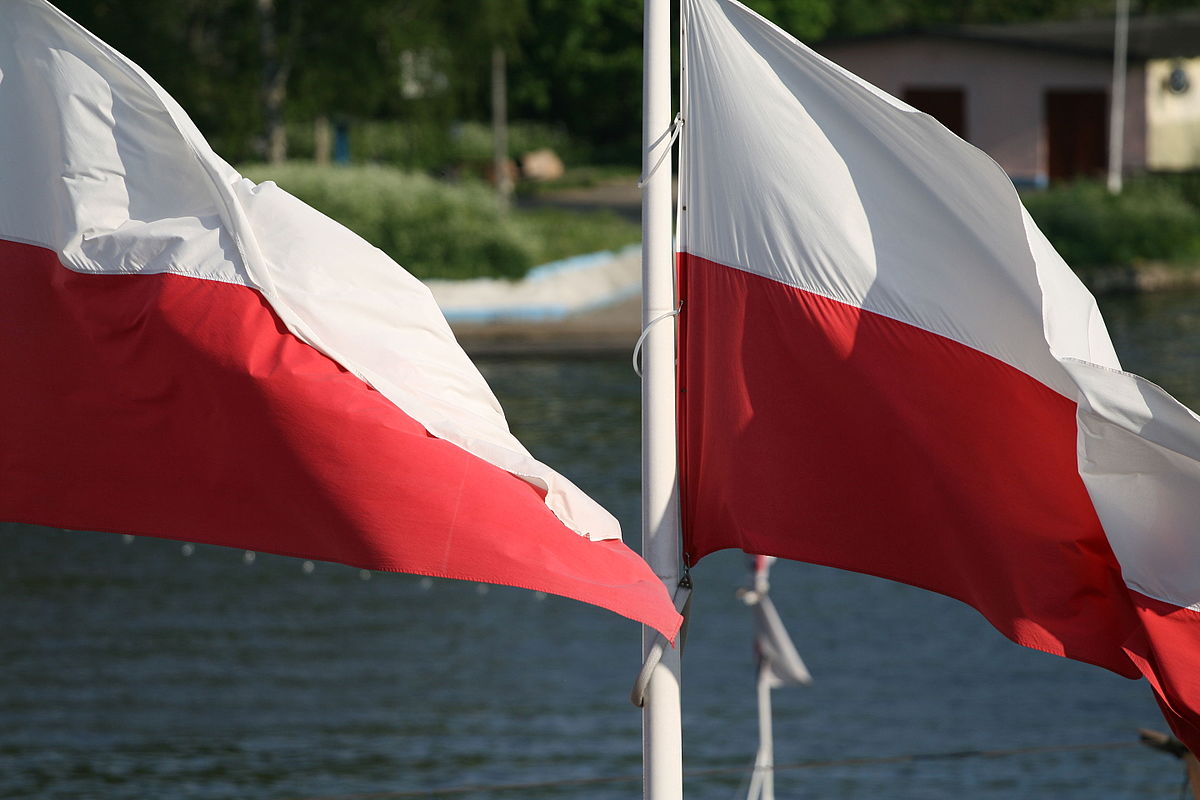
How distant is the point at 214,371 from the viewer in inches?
161

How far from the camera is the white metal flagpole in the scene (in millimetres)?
3986

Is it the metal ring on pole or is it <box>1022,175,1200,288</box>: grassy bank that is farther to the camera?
<box>1022,175,1200,288</box>: grassy bank

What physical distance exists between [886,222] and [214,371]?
5.38 ft

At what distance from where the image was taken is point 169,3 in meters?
29.6

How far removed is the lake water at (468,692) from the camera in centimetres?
947

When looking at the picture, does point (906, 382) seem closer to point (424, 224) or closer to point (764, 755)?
point (764, 755)

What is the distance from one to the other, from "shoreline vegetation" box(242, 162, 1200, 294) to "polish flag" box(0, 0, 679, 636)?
69.5 feet

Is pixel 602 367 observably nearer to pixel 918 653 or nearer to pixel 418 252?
pixel 418 252

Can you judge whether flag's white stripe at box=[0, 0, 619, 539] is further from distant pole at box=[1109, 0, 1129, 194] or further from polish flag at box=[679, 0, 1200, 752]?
distant pole at box=[1109, 0, 1129, 194]

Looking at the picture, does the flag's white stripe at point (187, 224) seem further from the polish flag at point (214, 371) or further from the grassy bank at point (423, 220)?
the grassy bank at point (423, 220)

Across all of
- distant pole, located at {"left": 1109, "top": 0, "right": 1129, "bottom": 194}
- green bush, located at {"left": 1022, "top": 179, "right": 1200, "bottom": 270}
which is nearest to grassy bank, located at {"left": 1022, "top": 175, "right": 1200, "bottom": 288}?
green bush, located at {"left": 1022, "top": 179, "right": 1200, "bottom": 270}

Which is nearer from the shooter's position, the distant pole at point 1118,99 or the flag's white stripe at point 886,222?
the flag's white stripe at point 886,222

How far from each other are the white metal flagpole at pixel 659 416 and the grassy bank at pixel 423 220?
877 inches

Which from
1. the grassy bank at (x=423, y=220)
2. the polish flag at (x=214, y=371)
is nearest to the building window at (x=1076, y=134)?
the grassy bank at (x=423, y=220)
